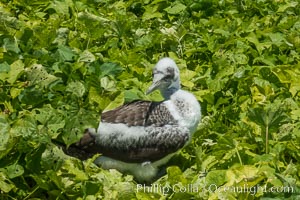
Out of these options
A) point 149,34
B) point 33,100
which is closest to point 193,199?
point 33,100

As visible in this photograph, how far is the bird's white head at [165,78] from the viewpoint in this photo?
5.96 metres

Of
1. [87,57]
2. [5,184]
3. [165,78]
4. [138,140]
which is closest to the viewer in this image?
[5,184]

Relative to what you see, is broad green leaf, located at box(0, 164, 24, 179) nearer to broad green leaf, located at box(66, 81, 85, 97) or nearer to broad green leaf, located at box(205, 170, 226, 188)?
broad green leaf, located at box(66, 81, 85, 97)

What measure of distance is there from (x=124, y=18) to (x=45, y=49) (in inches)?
55.5

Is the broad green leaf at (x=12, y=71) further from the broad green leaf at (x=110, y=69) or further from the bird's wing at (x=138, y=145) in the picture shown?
the bird's wing at (x=138, y=145)

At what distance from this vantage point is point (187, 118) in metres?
5.78

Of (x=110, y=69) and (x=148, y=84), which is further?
(x=148, y=84)

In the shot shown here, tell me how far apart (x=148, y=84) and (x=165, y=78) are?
0.96m

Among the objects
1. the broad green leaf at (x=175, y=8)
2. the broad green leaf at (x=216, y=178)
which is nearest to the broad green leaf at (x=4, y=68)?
the broad green leaf at (x=216, y=178)

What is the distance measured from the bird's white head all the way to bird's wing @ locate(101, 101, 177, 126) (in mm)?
150

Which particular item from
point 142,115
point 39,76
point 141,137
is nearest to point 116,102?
point 142,115

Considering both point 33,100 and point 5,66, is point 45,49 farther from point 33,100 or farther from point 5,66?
point 33,100

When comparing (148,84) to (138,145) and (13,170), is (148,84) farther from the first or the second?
(13,170)

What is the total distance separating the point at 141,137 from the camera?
5695 mm
